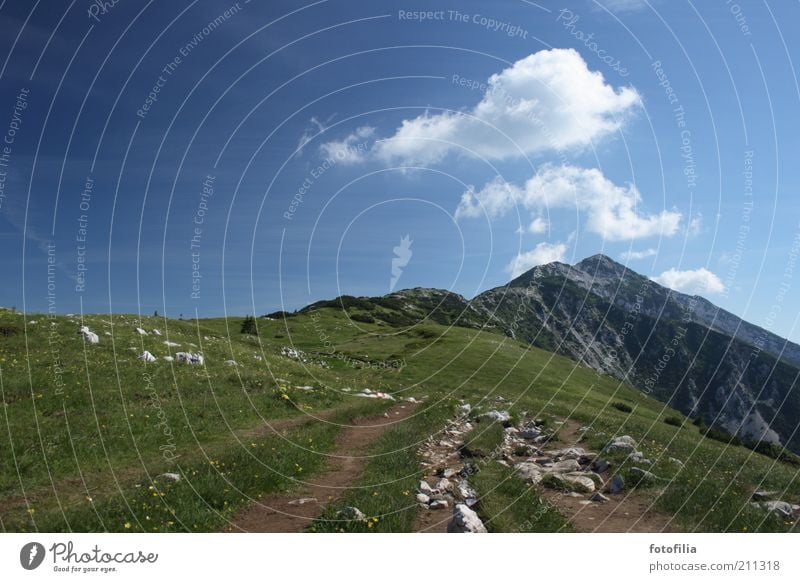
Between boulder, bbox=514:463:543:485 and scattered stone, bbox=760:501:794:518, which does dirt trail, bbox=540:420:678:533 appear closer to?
boulder, bbox=514:463:543:485

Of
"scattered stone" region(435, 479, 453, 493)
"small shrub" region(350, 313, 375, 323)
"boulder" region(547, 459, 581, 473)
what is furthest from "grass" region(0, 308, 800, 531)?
"small shrub" region(350, 313, 375, 323)

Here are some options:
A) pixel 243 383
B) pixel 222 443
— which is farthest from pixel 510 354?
pixel 222 443

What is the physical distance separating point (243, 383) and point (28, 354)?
11100 millimetres

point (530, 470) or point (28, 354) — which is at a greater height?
point (28, 354)

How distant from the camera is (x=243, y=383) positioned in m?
28.7

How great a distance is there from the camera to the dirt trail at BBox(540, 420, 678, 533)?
11.2 meters

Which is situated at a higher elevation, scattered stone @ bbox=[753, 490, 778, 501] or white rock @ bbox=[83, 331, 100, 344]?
white rock @ bbox=[83, 331, 100, 344]

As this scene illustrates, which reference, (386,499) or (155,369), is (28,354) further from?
(386,499)

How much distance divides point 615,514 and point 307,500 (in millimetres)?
8065

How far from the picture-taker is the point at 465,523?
10.3m

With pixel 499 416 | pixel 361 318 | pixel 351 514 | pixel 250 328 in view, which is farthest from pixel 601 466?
pixel 361 318

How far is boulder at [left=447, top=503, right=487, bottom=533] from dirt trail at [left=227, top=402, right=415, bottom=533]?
3408 millimetres

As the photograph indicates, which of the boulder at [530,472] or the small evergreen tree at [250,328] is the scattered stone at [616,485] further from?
the small evergreen tree at [250,328]
